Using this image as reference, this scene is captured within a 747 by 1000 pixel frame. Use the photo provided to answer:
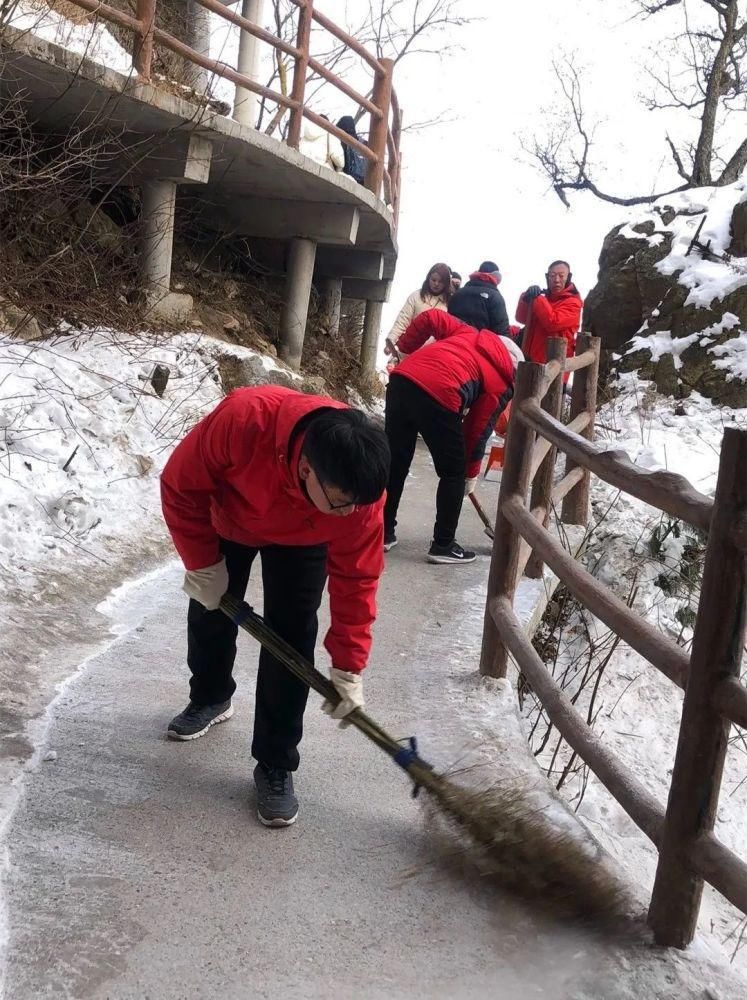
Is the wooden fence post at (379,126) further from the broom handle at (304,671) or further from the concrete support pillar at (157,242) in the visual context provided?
the broom handle at (304,671)

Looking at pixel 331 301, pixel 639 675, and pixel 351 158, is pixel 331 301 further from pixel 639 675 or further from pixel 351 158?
pixel 639 675

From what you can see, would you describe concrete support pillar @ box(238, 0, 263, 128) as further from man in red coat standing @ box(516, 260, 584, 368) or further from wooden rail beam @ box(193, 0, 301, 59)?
man in red coat standing @ box(516, 260, 584, 368)

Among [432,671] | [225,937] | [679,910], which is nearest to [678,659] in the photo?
[679,910]

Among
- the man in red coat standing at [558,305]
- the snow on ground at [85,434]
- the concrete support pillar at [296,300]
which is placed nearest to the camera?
the snow on ground at [85,434]

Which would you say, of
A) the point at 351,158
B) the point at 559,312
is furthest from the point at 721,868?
the point at 351,158

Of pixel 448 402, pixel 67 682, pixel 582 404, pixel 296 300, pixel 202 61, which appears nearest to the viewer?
pixel 67 682

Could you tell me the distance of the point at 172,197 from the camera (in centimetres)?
738

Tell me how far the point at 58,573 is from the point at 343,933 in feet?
8.32

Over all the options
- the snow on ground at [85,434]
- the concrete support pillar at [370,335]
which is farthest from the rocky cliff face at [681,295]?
the snow on ground at [85,434]

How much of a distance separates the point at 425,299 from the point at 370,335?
4.64 metres

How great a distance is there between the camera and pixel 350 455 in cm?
199

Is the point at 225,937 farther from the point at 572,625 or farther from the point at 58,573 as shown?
the point at 572,625

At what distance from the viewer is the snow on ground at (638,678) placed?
412 cm

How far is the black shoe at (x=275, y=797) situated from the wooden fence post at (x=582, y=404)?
4261 mm
